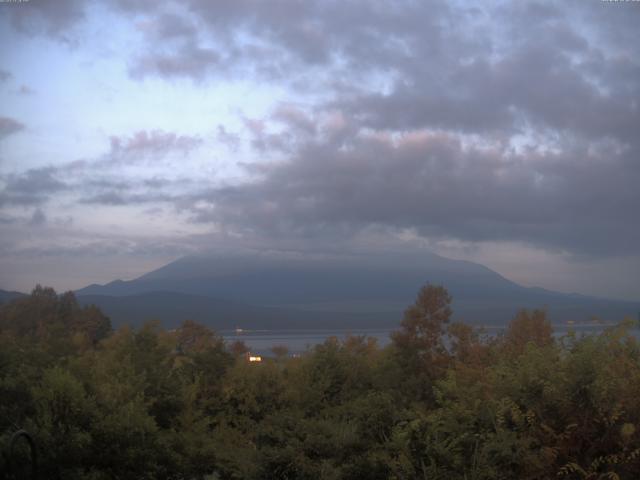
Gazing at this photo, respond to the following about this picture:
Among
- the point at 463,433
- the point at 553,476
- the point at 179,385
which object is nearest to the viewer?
the point at 553,476

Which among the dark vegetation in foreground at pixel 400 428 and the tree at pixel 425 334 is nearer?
the dark vegetation in foreground at pixel 400 428

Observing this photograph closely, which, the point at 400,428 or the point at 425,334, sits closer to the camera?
the point at 400,428

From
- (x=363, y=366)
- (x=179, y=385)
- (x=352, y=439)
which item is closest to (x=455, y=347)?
(x=363, y=366)

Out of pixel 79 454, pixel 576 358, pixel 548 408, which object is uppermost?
pixel 576 358

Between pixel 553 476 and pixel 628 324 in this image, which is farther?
pixel 628 324

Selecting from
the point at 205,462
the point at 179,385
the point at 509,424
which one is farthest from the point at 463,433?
the point at 179,385

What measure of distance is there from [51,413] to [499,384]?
6145 millimetres

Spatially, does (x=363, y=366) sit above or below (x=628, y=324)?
below

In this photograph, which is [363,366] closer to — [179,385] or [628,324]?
[179,385]

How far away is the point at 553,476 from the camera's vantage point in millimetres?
8023

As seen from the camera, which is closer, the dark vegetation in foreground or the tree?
the dark vegetation in foreground

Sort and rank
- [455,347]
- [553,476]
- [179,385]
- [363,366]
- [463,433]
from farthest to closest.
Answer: [455,347], [363,366], [179,385], [463,433], [553,476]

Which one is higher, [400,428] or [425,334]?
[400,428]

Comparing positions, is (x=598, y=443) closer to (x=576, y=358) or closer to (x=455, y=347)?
(x=576, y=358)
